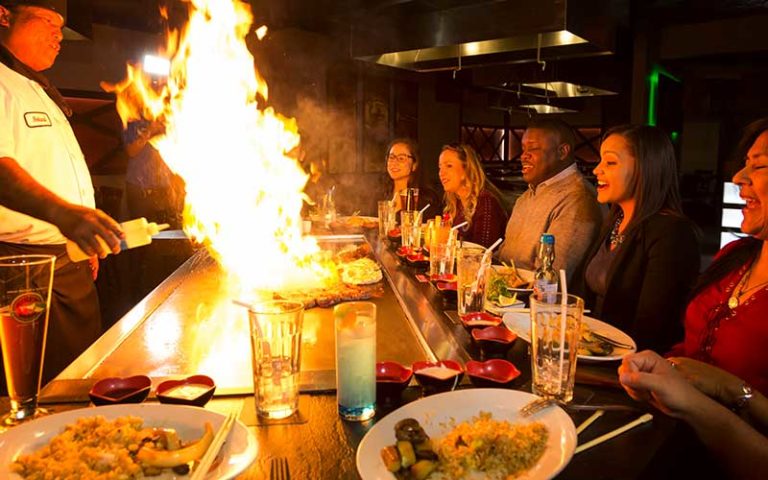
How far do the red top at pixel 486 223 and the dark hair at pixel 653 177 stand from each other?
5.94ft

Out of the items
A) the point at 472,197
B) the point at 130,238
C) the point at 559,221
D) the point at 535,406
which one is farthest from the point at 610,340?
the point at 472,197

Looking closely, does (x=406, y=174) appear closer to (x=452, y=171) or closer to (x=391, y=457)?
(x=452, y=171)

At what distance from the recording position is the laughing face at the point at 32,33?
9.71 feet

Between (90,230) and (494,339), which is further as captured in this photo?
(90,230)

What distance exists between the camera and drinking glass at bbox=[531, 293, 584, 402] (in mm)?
1388

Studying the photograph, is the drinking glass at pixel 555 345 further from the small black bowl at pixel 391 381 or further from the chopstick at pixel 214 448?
the chopstick at pixel 214 448

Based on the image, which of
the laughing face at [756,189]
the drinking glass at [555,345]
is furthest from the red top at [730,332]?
the drinking glass at [555,345]

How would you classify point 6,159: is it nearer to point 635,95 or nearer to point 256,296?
point 256,296

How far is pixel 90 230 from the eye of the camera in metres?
2.03

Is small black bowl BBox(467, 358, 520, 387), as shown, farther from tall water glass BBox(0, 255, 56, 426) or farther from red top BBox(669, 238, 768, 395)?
tall water glass BBox(0, 255, 56, 426)

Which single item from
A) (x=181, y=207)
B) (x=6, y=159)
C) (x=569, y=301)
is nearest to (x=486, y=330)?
(x=569, y=301)

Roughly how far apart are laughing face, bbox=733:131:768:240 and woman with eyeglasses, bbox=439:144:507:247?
2.57 m

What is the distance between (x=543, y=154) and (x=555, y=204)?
1.28 feet

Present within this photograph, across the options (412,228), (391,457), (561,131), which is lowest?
(391,457)
